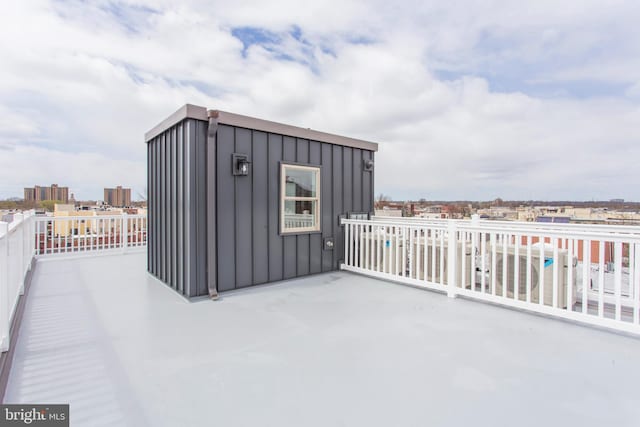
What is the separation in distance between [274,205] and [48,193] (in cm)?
945

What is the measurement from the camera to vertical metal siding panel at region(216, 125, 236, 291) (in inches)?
154

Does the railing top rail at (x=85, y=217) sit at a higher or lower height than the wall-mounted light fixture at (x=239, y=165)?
lower

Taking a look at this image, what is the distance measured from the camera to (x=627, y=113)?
777 centimetres

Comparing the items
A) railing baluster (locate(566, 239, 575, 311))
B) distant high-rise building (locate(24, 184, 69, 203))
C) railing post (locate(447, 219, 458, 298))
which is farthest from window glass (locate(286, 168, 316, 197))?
distant high-rise building (locate(24, 184, 69, 203))

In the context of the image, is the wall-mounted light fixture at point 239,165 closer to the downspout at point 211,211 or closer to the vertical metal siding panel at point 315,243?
the downspout at point 211,211

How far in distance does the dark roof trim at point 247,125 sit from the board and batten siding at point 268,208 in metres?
0.08

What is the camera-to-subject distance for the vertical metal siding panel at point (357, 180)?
5.51 m

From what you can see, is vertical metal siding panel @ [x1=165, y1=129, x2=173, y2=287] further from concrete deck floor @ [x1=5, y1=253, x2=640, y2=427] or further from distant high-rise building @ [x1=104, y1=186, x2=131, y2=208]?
distant high-rise building @ [x1=104, y1=186, x2=131, y2=208]

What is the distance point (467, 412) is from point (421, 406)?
232 millimetres

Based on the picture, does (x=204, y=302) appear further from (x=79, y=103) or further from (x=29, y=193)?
(x=29, y=193)

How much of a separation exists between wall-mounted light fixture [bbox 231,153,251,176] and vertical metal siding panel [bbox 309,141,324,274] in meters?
1.19

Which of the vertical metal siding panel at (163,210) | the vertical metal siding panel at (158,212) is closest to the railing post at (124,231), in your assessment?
the vertical metal siding panel at (158,212)

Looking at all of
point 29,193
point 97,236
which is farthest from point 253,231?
point 29,193

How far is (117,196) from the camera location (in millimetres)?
9797
